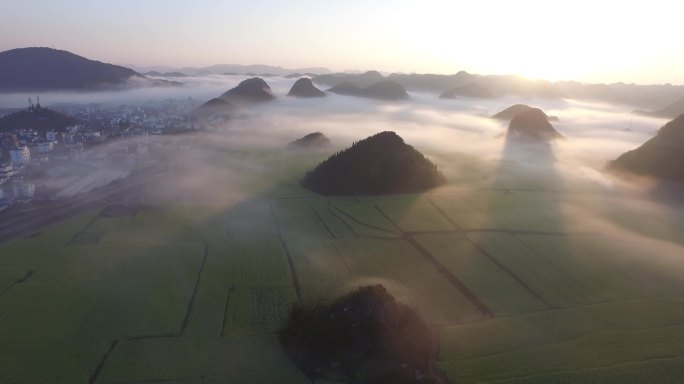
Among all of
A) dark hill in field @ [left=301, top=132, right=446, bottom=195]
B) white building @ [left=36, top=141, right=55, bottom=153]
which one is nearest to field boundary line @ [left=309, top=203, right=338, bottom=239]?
dark hill in field @ [left=301, top=132, right=446, bottom=195]

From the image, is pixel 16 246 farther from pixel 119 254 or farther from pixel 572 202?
pixel 572 202

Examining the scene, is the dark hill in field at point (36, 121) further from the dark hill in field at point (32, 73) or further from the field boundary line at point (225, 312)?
the field boundary line at point (225, 312)

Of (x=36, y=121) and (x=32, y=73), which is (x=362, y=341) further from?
(x=32, y=73)

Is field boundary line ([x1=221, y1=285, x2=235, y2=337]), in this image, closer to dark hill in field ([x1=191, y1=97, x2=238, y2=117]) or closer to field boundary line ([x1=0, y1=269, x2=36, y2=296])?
field boundary line ([x1=0, y1=269, x2=36, y2=296])

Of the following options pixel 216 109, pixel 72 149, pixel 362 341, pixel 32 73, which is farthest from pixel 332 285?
pixel 32 73

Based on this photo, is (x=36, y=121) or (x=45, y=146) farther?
(x=36, y=121)

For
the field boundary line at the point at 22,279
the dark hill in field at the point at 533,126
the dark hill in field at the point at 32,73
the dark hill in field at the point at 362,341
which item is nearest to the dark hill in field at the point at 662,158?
the dark hill in field at the point at 533,126

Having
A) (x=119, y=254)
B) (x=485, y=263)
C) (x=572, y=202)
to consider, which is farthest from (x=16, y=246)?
(x=572, y=202)
